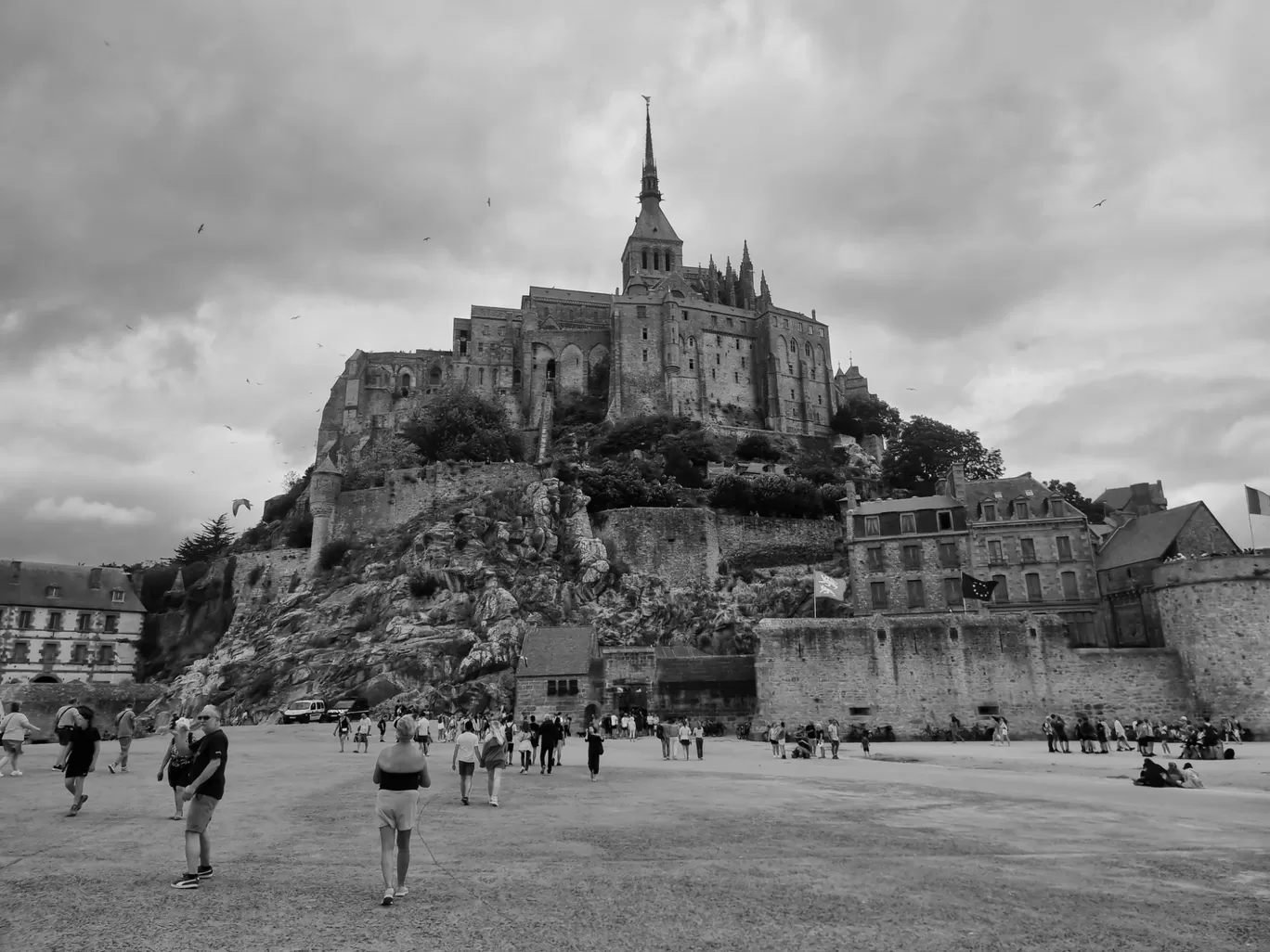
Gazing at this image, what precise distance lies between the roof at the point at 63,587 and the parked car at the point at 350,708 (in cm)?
2475

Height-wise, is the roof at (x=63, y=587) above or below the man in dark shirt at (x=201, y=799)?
above

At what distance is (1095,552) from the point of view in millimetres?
41375

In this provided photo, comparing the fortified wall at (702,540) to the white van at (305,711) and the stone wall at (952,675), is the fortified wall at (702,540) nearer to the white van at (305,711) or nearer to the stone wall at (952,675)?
the stone wall at (952,675)

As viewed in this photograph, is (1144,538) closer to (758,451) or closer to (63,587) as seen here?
(758,451)

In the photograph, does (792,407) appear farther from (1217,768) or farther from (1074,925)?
(1074,925)

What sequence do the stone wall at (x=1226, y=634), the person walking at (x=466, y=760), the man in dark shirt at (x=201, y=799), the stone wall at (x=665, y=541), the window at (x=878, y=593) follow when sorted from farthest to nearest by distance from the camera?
the stone wall at (x=665, y=541) → the window at (x=878, y=593) → the stone wall at (x=1226, y=634) → the person walking at (x=466, y=760) → the man in dark shirt at (x=201, y=799)

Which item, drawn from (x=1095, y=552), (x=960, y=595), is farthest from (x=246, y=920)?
(x=1095, y=552)

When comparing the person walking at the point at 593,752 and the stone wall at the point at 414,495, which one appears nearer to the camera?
the person walking at the point at 593,752

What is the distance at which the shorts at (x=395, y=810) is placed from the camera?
7.09m

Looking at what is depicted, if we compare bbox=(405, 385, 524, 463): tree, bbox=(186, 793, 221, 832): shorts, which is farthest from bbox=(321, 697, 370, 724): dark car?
bbox=(186, 793, 221, 832): shorts

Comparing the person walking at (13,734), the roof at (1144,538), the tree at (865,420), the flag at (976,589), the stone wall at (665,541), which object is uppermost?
the tree at (865,420)

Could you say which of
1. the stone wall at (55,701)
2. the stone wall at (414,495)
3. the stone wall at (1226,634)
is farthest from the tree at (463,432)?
the stone wall at (1226,634)

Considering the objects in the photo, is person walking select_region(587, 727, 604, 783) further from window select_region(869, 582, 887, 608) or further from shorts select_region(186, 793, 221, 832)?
window select_region(869, 582, 887, 608)

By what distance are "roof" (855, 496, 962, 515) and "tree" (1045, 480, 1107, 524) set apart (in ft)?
29.8
